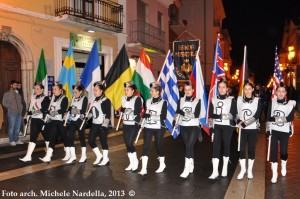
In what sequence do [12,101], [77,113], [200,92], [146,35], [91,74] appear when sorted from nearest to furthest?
[200,92]
[77,113]
[91,74]
[12,101]
[146,35]

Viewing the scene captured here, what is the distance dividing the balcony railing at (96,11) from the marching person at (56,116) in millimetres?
6400

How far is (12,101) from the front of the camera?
10.3m

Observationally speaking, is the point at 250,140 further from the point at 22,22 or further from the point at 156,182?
the point at 22,22

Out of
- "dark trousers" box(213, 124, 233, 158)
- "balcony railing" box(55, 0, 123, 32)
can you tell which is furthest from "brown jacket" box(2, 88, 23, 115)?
"dark trousers" box(213, 124, 233, 158)

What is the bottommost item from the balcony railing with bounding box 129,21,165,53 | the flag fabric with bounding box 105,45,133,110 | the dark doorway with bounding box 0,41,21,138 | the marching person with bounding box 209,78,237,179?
the marching person with bounding box 209,78,237,179

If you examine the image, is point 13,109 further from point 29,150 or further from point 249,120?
point 249,120

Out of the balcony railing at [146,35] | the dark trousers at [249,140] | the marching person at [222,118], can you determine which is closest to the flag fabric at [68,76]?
the marching person at [222,118]

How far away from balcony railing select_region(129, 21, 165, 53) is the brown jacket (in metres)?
8.67

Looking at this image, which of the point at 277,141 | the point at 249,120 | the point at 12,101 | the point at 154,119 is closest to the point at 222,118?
the point at 249,120

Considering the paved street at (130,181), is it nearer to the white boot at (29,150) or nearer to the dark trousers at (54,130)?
the white boot at (29,150)

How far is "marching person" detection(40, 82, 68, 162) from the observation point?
769 cm

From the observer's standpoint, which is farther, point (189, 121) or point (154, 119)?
point (154, 119)

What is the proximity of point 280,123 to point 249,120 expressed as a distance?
59 centimetres

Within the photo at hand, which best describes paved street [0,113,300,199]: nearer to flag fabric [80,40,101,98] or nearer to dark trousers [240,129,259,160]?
dark trousers [240,129,259,160]
